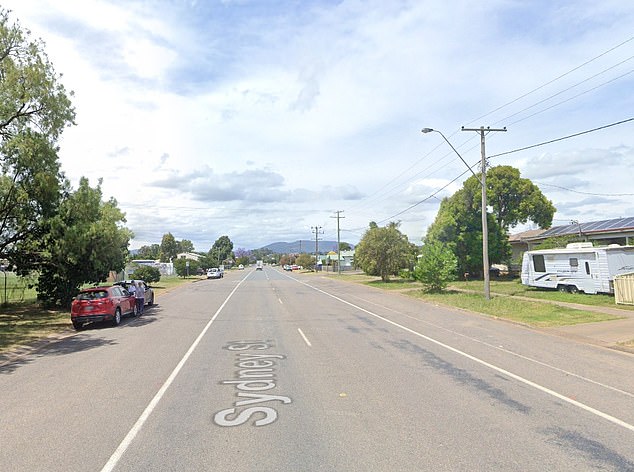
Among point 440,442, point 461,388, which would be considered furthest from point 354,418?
point 461,388

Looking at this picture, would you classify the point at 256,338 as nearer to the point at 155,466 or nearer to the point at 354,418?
the point at 354,418

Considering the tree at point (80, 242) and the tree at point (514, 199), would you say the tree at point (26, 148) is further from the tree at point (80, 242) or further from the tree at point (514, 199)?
the tree at point (514, 199)

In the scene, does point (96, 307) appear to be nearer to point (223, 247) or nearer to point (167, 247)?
point (167, 247)

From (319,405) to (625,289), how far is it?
65.6 feet

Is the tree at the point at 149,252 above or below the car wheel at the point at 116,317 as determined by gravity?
above

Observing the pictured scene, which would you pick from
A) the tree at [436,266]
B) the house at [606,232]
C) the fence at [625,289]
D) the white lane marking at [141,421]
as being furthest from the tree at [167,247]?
the white lane marking at [141,421]

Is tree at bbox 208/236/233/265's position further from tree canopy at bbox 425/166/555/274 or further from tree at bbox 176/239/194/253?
tree canopy at bbox 425/166/555/274

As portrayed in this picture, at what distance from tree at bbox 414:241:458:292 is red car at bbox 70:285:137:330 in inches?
763

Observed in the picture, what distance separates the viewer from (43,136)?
19.1m

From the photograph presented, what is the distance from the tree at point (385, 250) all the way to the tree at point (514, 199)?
971cm

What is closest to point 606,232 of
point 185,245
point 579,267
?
point 579,267

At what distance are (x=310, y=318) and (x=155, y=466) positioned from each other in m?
14.4

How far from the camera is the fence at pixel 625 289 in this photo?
21.6m

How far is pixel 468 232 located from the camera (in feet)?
156
